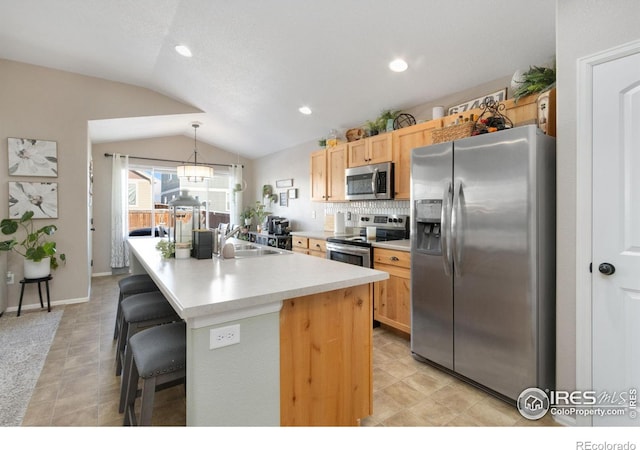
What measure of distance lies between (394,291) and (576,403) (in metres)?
1.50

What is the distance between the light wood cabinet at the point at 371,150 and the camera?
3.52m

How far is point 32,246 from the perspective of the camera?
3.93 meters

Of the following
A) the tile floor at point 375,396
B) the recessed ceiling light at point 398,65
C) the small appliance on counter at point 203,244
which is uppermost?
the recessed ceiling light at point 398,65

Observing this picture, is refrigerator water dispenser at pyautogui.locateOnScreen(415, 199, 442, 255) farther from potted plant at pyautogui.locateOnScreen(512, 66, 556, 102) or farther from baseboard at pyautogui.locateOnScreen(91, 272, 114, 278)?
baseboard at pyautogui.locateOnScreen(91, 272, 114, 278)

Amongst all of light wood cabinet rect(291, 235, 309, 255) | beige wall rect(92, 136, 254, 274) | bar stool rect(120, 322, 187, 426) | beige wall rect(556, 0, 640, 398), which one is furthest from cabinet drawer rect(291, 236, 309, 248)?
beige wall rect(92, 136, 254, 274)

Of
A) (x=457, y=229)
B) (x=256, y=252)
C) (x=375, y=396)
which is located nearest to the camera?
(x=375, y=396)

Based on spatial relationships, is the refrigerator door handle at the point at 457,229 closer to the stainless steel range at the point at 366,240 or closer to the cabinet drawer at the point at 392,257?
the cabinet drawer at the point at 392,257

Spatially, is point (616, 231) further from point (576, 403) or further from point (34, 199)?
point (34, 199)

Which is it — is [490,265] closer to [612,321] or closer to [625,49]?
[612,321]

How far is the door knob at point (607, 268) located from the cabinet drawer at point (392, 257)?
1356 millimetres

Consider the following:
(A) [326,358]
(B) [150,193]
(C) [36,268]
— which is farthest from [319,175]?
(B) [150,193]

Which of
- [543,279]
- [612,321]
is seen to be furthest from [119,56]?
[612,321]

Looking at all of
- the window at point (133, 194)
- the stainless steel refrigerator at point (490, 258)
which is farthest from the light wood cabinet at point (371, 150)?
the window at point (133, 194)

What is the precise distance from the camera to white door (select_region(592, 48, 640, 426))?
63.2 inches
